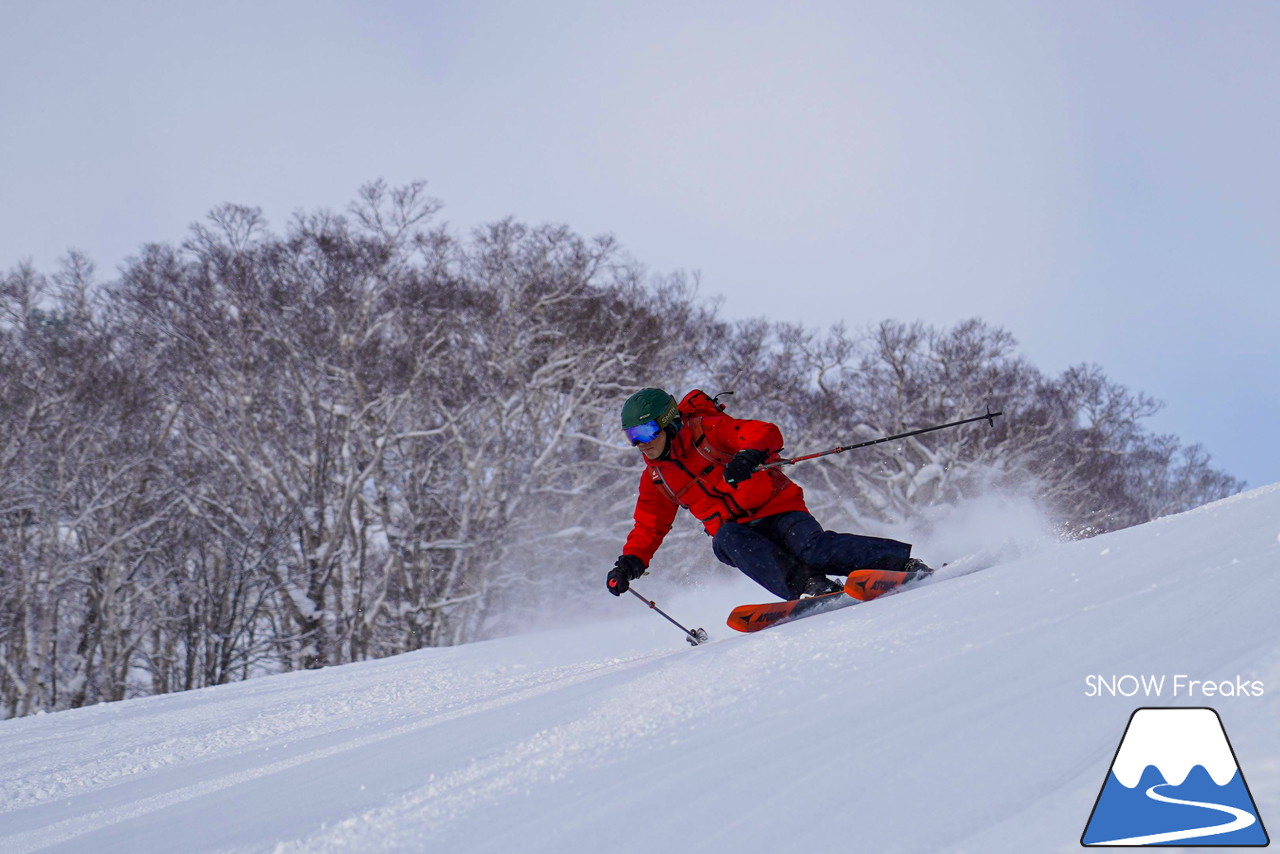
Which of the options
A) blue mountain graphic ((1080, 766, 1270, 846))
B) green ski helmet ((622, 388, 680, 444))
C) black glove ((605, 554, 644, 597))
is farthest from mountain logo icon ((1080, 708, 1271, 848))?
black glove ((605, 554, 644, 597))

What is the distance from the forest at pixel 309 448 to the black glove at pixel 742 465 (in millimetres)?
11212

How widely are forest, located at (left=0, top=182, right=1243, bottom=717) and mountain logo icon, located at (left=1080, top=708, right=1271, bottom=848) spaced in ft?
44.4

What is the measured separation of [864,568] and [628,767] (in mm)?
2410

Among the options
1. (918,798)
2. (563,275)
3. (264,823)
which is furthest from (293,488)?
(918,798)

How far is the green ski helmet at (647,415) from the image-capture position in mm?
4547

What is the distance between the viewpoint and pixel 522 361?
17359mm

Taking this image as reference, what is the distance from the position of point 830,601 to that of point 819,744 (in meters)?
2.09

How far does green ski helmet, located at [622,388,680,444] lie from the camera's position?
4.55 meters

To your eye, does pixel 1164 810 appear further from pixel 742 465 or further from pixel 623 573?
pixel 623 573

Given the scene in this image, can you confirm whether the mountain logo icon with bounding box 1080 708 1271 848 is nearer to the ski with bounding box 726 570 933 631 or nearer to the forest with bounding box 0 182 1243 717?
the ski with bounding box 726 570 933 631

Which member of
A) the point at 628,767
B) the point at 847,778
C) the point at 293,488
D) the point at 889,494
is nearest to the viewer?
the point at 847,778

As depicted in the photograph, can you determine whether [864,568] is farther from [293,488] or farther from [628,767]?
[293,488]

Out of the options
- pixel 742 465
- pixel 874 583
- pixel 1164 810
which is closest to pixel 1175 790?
pixel 1164 810

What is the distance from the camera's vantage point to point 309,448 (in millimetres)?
16578
